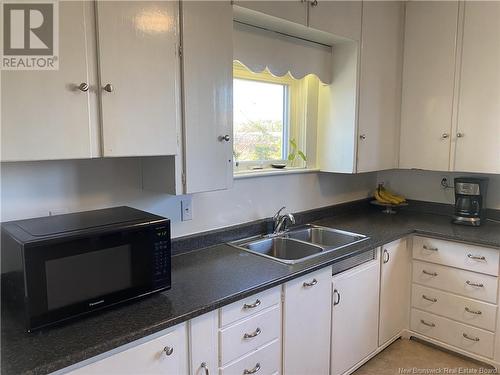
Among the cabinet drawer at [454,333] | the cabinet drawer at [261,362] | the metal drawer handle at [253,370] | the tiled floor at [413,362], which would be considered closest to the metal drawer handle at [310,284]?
the cabinet drawer at [261,362]

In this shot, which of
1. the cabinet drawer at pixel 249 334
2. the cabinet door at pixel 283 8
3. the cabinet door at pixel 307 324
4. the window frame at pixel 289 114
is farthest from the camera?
the window frame at pixel 289 114

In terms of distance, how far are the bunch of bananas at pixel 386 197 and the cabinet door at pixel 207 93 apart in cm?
172

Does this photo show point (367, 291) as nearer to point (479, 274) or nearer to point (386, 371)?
point (386, 371)

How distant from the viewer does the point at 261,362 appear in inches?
64.4

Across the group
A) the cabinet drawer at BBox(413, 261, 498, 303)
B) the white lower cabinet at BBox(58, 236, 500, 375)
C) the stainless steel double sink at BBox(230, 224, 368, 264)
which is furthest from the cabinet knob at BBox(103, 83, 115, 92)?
the cabinet drawer at BBox(413, 261, 498, 303)

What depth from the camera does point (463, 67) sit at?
2.51 m

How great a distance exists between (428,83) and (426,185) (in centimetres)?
81

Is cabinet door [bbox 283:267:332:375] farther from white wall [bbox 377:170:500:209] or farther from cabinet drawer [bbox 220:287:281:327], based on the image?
white wall [bbox 377:170:500:209]

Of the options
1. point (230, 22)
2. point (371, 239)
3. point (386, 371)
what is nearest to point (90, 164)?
point (230, 22)

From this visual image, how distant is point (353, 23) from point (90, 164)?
70.7 inches

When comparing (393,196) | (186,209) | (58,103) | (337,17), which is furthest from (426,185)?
(58,103)

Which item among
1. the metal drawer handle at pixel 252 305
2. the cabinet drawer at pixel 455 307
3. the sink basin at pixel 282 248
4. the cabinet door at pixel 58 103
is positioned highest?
the cabinet door at pixel 58 103

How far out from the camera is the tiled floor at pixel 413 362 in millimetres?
2285
